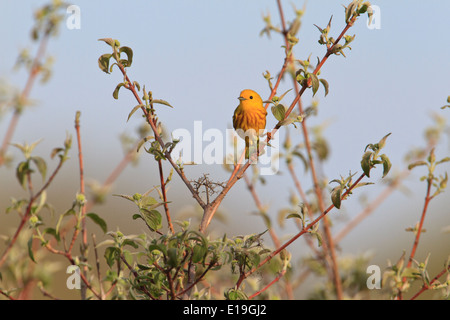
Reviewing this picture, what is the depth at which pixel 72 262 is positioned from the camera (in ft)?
8.12

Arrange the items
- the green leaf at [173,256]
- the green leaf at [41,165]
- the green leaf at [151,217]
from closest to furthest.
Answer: the green leaf at [173,256] → the green leaf at [151,217] → the green leaf at [41,165]

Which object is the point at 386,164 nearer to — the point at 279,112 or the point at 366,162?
the point at 366,162

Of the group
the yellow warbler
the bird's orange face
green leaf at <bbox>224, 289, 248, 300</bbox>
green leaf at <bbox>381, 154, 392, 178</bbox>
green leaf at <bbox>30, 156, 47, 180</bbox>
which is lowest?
green leaf at <bbox>224, 289, 248, 300</bbox>

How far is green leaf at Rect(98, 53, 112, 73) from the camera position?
7.18 feet

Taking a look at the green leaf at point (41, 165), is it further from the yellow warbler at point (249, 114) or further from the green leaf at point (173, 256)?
the yellow warbler at point (249, 114)

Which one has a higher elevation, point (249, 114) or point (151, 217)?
point (249, 114)

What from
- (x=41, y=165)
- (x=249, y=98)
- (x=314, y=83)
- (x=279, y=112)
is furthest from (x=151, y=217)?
(x=249, y=98)

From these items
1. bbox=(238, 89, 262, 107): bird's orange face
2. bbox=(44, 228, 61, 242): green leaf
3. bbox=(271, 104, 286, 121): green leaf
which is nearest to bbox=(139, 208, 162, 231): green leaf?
bbox=(44, 228, 61, 242): green leaf

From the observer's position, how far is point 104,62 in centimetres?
221

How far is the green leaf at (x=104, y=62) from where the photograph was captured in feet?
7.18

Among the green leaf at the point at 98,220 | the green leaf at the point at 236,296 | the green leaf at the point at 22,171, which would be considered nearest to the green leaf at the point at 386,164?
the green leaf at the point at 236,296

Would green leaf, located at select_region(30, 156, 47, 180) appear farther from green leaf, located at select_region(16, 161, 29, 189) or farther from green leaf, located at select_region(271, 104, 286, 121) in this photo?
green leaf, located at select_region(271, 104, 286, 121)
